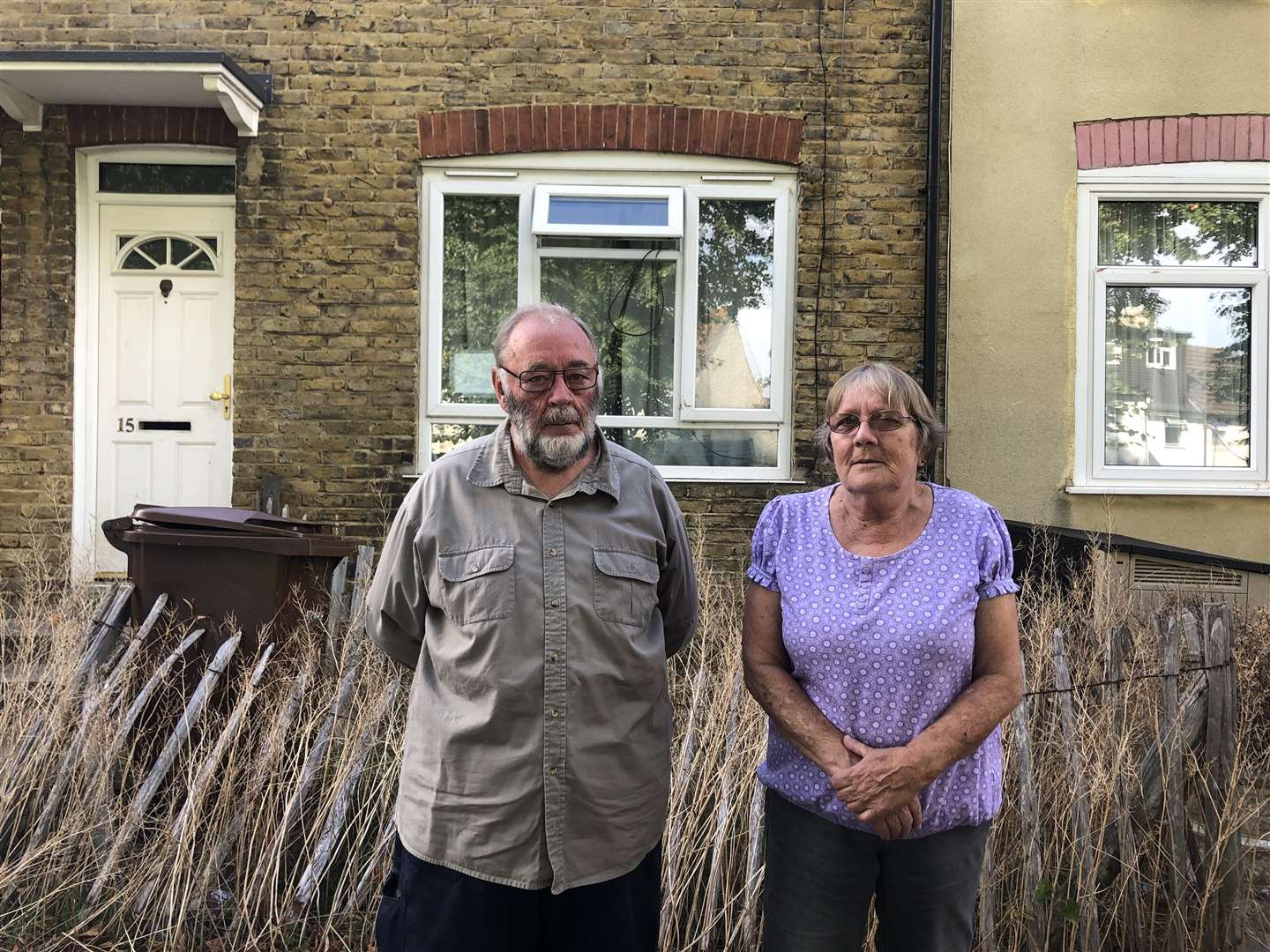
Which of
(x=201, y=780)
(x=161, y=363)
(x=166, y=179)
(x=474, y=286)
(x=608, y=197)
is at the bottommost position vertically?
(x=201, y=780)

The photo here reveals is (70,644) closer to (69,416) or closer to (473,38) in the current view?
(69,416)

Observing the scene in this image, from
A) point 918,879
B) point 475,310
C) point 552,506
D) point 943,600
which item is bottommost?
point 918,879

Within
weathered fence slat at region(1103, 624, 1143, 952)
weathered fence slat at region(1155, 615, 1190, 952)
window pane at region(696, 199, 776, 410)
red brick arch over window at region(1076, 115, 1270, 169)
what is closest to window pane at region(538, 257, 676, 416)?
window pane at region(696, 199, 776, 410)

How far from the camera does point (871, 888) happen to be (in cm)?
208

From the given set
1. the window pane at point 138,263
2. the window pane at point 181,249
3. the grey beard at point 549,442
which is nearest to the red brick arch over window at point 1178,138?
the grey beard at point 549,442

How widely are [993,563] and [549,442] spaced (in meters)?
0.93

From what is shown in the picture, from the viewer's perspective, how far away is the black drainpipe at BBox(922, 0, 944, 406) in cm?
637

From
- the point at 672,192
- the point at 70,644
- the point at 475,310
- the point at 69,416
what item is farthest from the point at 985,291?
the point at 69,416

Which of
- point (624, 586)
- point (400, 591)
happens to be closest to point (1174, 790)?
point (624, 586)

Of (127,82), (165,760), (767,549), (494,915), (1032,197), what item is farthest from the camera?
(1032,197)

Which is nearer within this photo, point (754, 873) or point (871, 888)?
point (871, 888)

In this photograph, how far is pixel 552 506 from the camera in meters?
2.06

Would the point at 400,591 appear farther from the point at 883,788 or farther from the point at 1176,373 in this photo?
the point at 1176,373

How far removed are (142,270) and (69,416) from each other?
1061 mm
